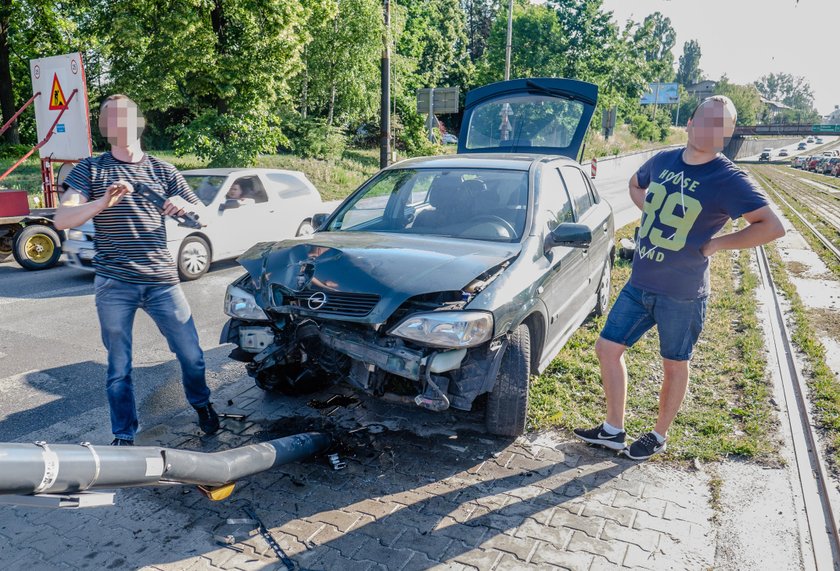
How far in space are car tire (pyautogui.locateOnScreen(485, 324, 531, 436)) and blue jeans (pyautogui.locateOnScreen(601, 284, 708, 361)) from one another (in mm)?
529

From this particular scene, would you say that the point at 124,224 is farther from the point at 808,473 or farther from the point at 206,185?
the point at 206,185

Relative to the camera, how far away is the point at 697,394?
4875 millimetres

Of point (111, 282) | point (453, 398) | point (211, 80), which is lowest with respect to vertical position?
point (453, 398)

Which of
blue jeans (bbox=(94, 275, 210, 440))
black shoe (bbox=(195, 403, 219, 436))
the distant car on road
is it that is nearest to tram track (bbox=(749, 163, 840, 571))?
black shoe (bbox=(195, 403, 219, 436))

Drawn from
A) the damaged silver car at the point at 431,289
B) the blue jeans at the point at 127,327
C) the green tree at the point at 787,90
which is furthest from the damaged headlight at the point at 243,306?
the green tree at the point at 787,90

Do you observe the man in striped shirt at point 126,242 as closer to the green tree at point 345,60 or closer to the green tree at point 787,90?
the green tree at point 345,60

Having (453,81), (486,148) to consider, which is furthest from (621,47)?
(486,148)

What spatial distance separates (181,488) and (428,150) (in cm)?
2846

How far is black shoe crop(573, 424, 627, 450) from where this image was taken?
3971mm

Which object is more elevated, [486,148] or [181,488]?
[486,148]

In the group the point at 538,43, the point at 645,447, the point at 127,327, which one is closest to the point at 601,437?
the point at 645,447

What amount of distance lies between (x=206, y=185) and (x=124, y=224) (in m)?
6.30

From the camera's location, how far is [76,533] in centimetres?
313

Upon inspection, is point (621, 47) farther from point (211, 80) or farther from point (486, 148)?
point (486, 148)
